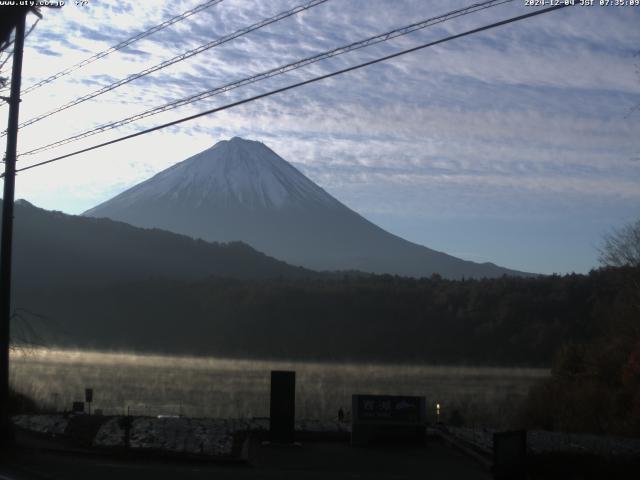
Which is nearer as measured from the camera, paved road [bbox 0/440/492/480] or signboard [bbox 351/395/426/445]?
paved road [bbox 0/440/492/480]

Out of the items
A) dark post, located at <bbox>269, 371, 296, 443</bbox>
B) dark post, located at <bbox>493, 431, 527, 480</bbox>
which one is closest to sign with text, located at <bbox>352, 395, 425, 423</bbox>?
dark post, located at <bbox>269, 371, 296, 443</bbox>

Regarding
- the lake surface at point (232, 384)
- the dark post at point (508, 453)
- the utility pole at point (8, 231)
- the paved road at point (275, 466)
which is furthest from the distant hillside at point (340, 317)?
the dark post at point (508, 453)

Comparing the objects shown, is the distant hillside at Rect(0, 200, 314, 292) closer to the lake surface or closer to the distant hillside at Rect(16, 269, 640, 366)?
the distant hillside at Rect(16, 269, 640, 366)

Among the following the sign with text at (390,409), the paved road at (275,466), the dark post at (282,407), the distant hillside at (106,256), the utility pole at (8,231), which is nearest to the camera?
the paved road at (275,466)

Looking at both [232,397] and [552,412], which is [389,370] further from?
[552,412]

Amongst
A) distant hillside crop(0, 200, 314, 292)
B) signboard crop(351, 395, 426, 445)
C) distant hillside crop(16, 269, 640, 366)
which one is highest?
distant hillside crop(0, 200, 314, 292)

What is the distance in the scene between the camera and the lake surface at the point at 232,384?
4241 centimetres

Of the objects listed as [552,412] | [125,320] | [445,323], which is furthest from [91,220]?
[552,412]

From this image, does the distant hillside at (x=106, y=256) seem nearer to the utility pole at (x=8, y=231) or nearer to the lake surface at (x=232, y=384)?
the lake surface at (x=232, y=384)

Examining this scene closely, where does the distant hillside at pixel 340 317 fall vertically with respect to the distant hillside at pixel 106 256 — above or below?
below

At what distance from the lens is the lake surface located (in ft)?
139

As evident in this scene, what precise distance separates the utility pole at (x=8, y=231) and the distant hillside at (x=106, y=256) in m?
82.9

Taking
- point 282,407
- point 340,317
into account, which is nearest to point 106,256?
point 340,317

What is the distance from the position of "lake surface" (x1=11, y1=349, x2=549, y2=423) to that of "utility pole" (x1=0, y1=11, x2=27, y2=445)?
1152cm
